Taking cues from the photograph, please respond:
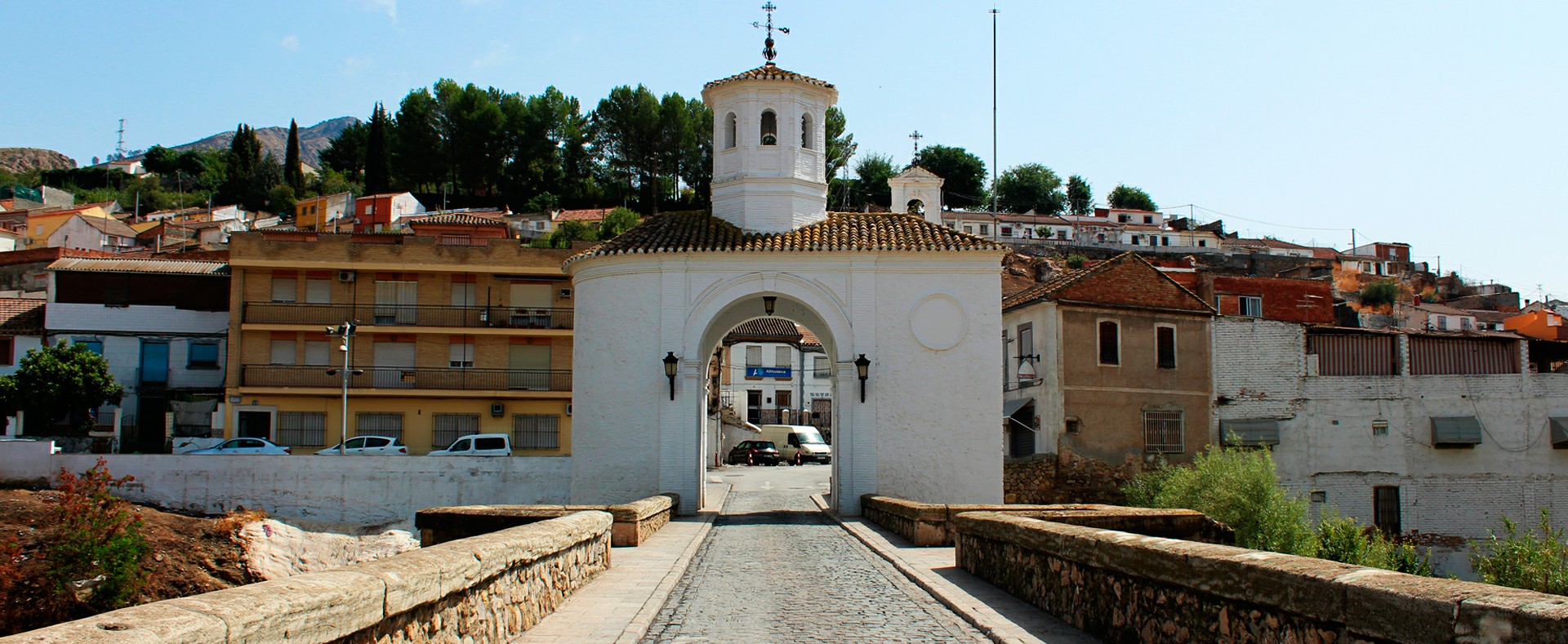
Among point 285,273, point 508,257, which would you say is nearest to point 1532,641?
point 508,257

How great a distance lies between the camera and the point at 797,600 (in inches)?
409

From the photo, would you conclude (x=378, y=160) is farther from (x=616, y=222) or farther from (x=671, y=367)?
(x=671, y=367)

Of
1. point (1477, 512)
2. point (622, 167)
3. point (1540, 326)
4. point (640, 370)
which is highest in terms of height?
point (622, 167)

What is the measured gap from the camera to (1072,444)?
30266 mm

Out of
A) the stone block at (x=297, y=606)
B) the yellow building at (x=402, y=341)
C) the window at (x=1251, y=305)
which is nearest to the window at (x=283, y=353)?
the yellow building at (x=402, y=341)

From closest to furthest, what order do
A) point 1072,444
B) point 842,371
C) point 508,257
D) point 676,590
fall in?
point 676,590
point 842,371
point 1072,444
point 508,257

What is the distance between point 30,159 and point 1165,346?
175456 millimetres

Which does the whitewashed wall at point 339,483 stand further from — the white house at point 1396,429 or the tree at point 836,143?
the tree at point 836,143

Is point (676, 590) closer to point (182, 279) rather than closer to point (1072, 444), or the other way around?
point (1072, 444)

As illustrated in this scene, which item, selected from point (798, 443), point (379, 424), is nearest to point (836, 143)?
point (798, 443)

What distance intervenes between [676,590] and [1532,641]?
7.89m

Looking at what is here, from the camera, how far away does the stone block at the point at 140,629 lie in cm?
377

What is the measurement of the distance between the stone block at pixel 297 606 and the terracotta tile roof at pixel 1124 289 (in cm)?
2681

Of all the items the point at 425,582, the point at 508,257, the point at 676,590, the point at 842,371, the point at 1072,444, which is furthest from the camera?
the point at 508,257
